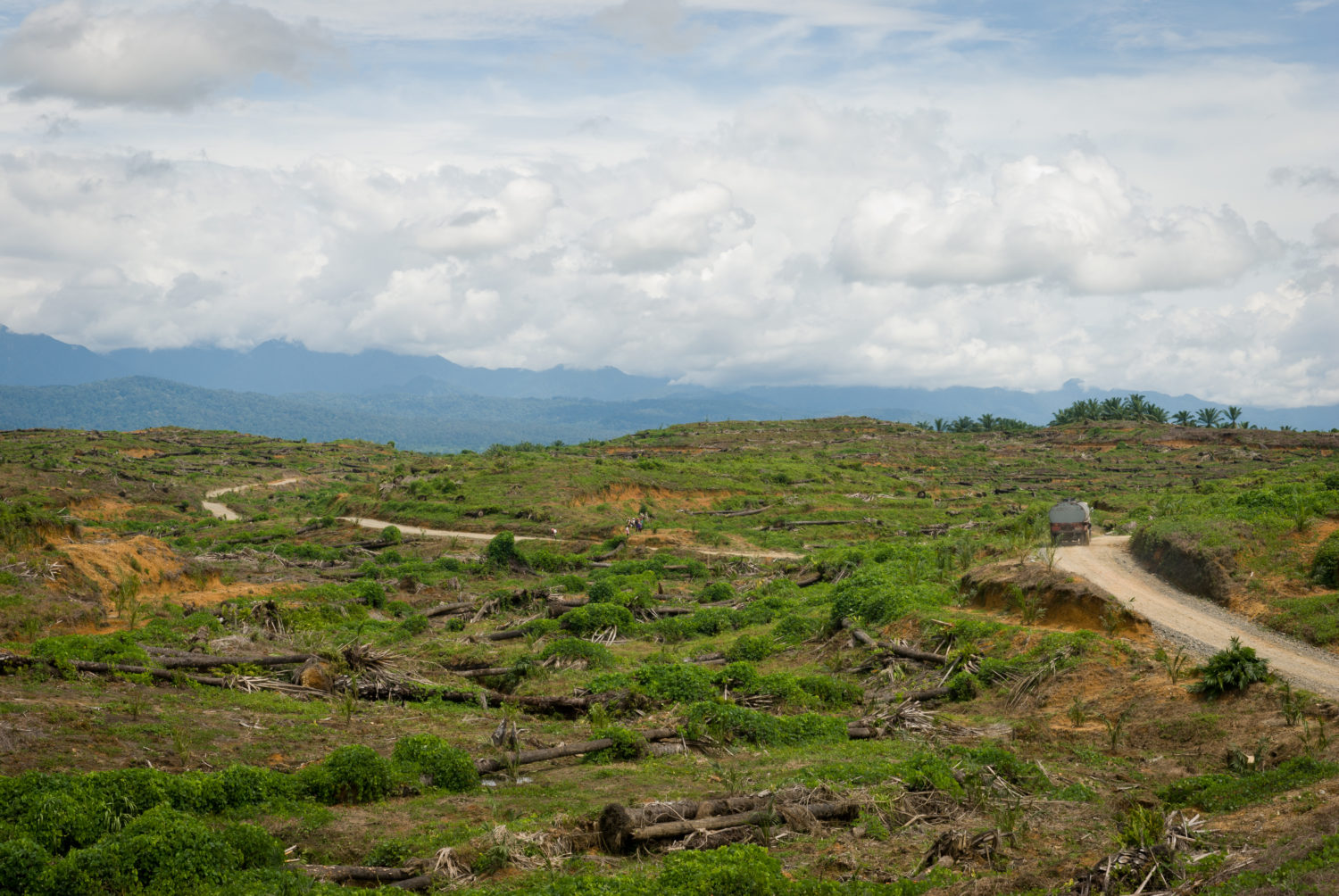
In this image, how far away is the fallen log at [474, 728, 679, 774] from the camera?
42.8 feet

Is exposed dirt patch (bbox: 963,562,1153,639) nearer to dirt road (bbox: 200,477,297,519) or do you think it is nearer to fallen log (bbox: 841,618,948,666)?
fallen log (bbox: 841,618,948,666)

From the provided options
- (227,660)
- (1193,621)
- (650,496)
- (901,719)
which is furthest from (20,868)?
(650,496)

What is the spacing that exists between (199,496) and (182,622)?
51815 millimetres

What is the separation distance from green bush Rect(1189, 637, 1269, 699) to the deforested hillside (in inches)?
1.8

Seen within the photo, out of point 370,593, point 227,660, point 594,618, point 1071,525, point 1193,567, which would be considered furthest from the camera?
point 370,593

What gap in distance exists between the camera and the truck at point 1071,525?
92.6 ft

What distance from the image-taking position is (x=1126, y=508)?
40000 mm

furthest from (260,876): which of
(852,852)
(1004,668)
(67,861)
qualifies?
(1004,668)

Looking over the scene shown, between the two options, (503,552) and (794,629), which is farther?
(503,552)

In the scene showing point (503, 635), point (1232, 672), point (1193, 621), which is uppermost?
point (1232, 672)

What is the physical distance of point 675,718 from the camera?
16.0 m

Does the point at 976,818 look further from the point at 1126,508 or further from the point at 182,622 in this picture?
the point at 1126,508

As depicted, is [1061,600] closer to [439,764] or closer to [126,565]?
[439,764]

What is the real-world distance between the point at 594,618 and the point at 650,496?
102ft
